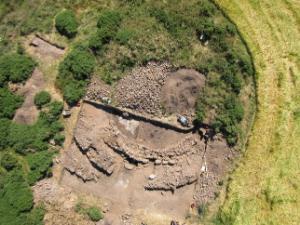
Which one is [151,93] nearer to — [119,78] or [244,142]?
[119,78]

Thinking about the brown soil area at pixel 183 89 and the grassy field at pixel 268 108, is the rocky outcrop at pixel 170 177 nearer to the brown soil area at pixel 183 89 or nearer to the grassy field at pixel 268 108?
the grassy field at pixel 268 108

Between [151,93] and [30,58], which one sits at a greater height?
[151,93]

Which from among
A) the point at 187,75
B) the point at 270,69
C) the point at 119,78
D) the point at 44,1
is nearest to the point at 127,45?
the point at 119,78

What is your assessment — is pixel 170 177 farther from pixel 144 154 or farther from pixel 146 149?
pixel 146 149

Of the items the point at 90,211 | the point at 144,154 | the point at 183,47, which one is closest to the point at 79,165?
the point at 90,211

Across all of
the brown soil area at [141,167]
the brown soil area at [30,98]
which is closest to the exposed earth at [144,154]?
the brown soil area at [141,167]

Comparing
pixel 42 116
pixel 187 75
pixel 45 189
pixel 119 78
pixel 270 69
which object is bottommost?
pixel 45 189
